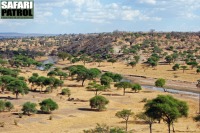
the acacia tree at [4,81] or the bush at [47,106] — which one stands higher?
the acacia tree at [4,81]

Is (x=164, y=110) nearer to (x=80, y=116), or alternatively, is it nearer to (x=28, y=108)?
(x=80, y=116)

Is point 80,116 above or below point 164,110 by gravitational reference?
below

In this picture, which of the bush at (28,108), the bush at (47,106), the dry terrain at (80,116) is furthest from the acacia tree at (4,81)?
the bush at (28,108)

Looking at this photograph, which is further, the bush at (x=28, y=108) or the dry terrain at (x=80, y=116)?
the bush at (x=28, y=108)

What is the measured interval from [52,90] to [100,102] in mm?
26165

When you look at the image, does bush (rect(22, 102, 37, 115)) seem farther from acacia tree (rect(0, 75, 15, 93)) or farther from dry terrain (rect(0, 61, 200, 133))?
acacia tree (rect(0, 75, 15, 93))

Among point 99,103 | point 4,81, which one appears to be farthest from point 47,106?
point 4,81

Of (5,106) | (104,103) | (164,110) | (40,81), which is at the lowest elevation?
(5,106)

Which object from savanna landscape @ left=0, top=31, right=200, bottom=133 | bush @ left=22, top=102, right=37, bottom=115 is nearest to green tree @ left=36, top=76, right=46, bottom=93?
savanna landscape @ left=0, top=31, right=200, bottom=133

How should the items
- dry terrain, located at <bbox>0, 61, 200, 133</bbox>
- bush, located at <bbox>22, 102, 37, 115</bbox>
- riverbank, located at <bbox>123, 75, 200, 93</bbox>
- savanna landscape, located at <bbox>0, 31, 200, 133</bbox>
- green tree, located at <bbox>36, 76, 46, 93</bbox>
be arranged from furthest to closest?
riverbank, located at <bbox>123, 75, 200, 93</bbox>
green tree, located at <bbox>36, 76, 46, 93</bbox>
bush, located at <bbox>22, 102, 37, 115</bbox>
dry terrain, located at <bbox>0, 61, 200, 133</bbox>
savanna landscape, located at <bbox>0, 31, 200, 133</bbox>

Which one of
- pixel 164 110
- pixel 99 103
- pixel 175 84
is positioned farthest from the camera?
pixel 175 84

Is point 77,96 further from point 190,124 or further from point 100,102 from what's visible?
point 190,124

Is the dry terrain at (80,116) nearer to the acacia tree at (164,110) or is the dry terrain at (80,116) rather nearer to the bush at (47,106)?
the bush at (47,106)

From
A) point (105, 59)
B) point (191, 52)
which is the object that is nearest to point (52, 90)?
point (105, 59)
